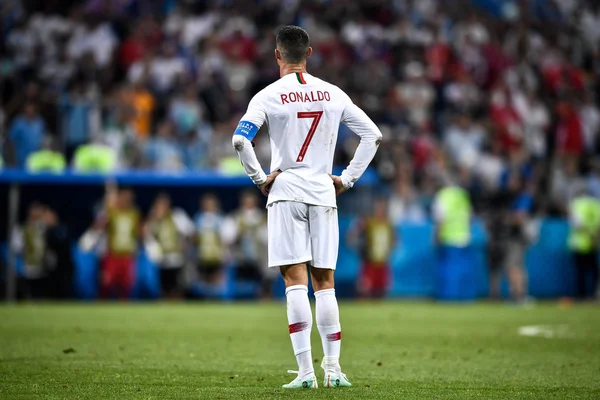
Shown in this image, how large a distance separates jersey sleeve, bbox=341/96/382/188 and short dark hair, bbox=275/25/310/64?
1.70ft

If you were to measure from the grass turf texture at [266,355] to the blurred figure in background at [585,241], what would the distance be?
5.24 metres

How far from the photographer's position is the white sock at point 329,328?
22.7 ft

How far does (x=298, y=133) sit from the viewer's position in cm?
700

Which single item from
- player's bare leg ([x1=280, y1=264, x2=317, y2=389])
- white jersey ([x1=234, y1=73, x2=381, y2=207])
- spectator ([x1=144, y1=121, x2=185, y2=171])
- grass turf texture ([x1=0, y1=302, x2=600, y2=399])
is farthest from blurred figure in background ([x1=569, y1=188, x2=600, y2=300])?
player's bare leg ([x1=280, y1=264, x2=317, y2=389])

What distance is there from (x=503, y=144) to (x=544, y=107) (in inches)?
90.7

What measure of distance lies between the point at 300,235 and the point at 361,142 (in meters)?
0.87

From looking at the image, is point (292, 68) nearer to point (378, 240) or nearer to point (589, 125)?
point (378, 240)

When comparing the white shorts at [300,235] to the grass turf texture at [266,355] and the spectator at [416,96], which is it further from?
the spectator at [416,96]

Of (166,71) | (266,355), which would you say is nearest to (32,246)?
(166,71)

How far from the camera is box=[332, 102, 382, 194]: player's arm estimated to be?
721cm

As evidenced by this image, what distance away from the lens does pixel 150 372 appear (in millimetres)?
7766

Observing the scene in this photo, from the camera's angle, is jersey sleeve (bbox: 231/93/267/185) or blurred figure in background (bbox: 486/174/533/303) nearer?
jersey sleeve (bbox: 231/93/267/185)

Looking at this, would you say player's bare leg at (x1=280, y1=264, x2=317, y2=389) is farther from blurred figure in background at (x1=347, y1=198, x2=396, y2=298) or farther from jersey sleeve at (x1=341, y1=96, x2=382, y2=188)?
blurred figure in background at (x1=347, y1=198, x2=396, y2=298)

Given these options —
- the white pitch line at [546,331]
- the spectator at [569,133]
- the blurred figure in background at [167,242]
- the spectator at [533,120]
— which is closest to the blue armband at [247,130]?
the white pitch line at [546,331]
